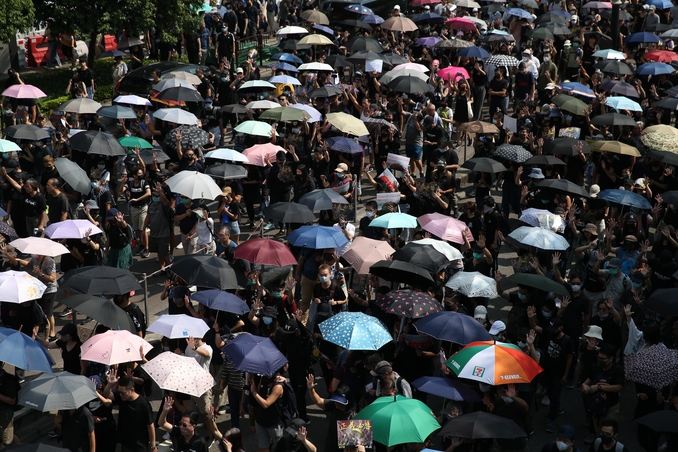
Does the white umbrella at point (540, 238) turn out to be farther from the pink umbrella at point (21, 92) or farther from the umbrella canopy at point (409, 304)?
the pink umbrella at point (21, 92)

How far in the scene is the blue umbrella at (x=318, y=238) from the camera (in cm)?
1402

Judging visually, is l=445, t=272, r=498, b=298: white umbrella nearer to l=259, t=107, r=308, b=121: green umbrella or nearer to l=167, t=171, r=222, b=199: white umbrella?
l=167, t=171, r=222, b=199: white umbrella

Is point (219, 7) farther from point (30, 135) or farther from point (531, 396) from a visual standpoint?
point (531, 396)

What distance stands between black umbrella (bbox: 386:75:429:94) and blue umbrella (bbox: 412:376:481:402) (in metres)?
10.8

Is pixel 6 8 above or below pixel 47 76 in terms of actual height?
above

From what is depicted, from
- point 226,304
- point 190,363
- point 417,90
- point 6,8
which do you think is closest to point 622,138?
point 417,90

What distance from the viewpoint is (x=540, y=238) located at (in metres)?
14.4

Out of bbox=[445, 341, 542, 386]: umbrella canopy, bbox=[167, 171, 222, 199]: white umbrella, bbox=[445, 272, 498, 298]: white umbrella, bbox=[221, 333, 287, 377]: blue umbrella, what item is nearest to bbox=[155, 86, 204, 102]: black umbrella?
bbox=[167, 171, 222, 199]: white umbrella

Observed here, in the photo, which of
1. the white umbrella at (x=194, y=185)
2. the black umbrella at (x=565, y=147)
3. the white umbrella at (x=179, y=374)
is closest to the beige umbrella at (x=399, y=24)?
the black umbrella at (x=565, y=147)

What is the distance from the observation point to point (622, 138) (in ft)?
61.9

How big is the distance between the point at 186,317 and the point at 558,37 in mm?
18701

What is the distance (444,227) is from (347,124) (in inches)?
179

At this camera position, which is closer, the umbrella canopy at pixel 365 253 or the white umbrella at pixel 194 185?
the umbrella canopy at pixel 365 253

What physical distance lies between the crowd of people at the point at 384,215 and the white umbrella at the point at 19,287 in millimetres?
268
